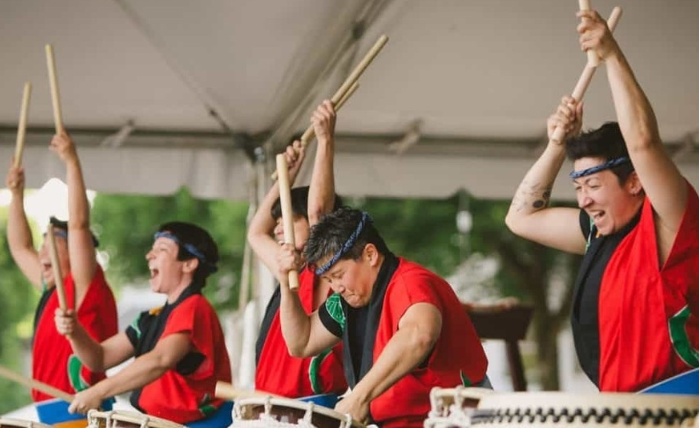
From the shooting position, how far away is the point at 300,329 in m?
3.38

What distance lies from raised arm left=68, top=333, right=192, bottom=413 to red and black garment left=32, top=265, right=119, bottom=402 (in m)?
0.46

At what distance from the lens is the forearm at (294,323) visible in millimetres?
3320

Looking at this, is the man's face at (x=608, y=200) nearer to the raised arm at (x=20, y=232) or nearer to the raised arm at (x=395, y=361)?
the raised arm at (x=395, y=361)

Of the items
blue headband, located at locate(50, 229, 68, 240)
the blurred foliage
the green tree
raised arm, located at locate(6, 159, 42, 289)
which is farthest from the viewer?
the green tree

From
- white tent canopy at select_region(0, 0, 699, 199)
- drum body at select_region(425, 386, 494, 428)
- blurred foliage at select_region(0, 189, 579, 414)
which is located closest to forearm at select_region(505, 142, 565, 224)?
drum body at select_region(425, 386, 494, 428)

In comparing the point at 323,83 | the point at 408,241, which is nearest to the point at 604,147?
the point at 323,83

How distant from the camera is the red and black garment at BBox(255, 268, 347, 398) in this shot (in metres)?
3.64

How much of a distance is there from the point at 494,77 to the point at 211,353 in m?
1.65

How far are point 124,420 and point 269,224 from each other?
113 centimetres

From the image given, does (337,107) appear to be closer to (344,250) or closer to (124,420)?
(344,250)

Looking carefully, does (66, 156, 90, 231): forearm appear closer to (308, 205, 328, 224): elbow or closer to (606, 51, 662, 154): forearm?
(308, 205, 328, 224): elbow

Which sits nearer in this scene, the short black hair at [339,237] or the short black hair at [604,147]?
the short black hair at [604,147]

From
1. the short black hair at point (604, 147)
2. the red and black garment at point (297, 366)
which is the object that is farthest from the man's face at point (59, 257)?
the short black hair at point (604, 147)

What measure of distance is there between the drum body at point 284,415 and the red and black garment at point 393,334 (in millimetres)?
253
